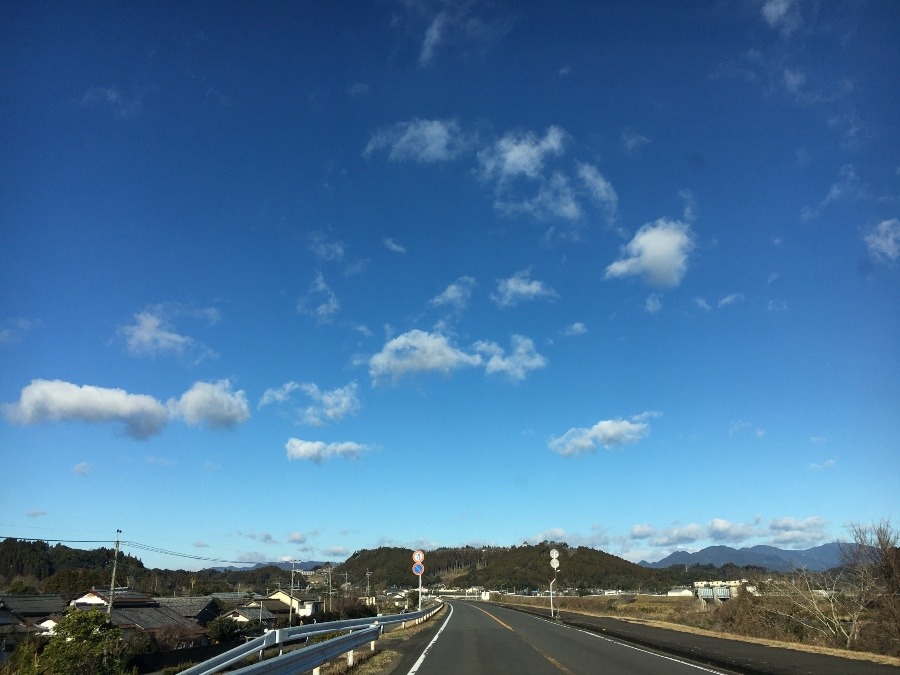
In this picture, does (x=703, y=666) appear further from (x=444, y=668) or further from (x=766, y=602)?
(x=766, y=602)

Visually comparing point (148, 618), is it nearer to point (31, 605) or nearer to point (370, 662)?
point (31, 605)

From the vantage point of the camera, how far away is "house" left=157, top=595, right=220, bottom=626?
73938mm

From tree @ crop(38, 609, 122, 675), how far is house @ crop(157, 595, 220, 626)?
163 ft

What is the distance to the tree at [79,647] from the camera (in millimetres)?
24984

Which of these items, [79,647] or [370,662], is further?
[79,647]

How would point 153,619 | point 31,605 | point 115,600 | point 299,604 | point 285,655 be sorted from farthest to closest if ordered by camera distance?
point 299,604 → point 31,605 → point 153,619 → point 115,600 → point 285,655

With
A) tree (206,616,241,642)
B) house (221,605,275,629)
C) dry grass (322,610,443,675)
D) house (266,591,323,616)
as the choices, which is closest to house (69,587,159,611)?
tree (206,616,241,642)

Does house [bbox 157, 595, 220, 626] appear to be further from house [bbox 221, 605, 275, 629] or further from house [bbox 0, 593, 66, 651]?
house [bbox 0, 593, 66, 651]

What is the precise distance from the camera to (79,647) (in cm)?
2600

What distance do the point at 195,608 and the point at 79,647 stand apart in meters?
55.7

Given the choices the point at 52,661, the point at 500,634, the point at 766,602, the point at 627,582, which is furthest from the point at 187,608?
the point at 627,582

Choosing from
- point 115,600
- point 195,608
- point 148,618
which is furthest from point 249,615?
point 115,600

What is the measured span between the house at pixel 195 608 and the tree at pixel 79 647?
163 ft

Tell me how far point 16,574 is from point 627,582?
146479 millimetres
